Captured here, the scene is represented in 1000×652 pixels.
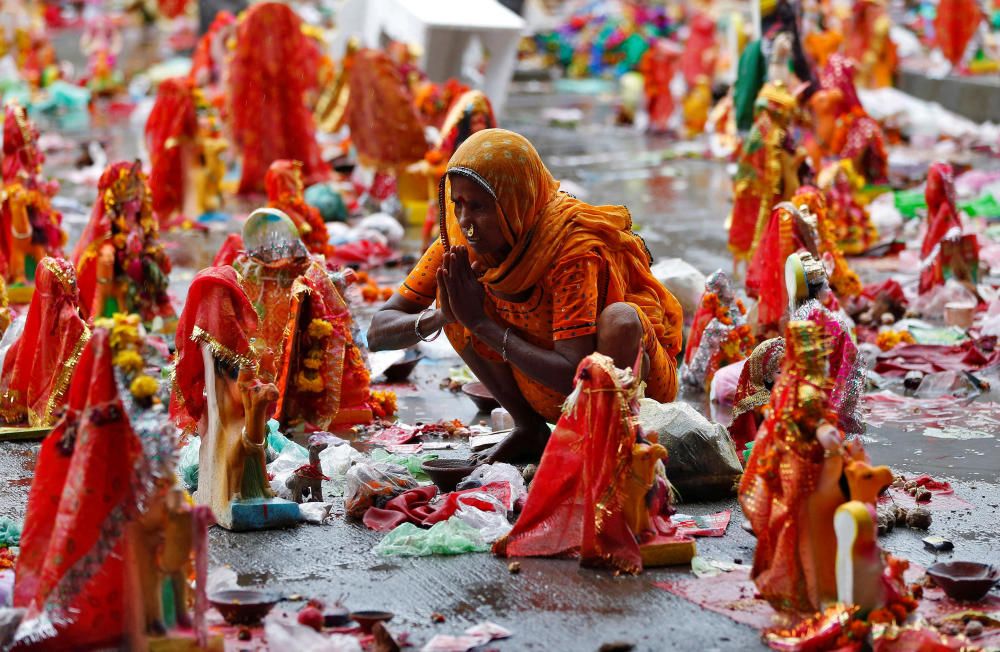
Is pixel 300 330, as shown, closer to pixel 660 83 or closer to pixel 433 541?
pixel 433 541

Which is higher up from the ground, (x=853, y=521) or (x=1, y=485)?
(x=853, y=521)

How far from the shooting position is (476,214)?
18.4 ft

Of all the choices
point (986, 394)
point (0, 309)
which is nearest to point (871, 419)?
point (986, 394)

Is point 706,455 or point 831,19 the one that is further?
point 831,19

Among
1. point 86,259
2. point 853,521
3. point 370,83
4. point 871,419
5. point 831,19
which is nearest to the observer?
point 853,521

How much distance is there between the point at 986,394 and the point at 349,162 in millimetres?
9362

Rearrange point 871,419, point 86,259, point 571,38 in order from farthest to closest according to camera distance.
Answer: point 571,38, point 86,259, point 871,419

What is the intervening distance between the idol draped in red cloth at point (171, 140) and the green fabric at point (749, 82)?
4.91m

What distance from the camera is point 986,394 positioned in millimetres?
7359

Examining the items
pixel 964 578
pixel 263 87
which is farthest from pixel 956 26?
pixel 964 578

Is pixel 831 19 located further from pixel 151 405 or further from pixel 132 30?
pixel 151 405

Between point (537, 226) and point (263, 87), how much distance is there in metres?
9.13

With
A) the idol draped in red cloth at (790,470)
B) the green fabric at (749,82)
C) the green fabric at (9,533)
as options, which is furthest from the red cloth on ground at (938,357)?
the green fabric at (749,82)

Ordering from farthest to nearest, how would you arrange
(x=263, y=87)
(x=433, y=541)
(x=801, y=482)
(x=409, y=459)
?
(x=263, y=87) < (x=409, y=459) < (x=433, y=541) < (x=801, y=482)
